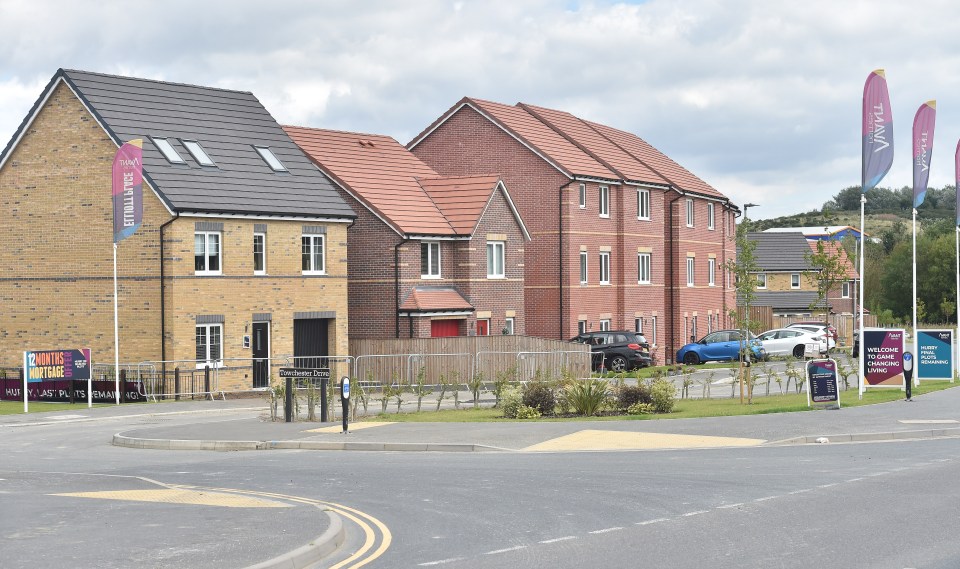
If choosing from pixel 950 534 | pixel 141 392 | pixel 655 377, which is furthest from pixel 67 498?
pixel 141 392

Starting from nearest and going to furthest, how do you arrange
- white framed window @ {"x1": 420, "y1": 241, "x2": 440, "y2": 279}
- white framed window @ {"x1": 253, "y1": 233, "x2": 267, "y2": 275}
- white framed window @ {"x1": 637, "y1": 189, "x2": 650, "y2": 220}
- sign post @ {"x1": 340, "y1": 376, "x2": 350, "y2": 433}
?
sign post @ {"x1": 340, "y1": 376, "x2": 350, "y2": 433} → white framed window @ {"x1": 253, "y1": 233, "x2": 267, "y2": 275} → white framed window @ {"x1": 420, "y1": 241, "x2": 440, "y2": 279} → white framed window @ {"x1": 637, "y1": 189, "x2": 650, "y2": 220}

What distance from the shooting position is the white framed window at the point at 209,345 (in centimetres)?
3959

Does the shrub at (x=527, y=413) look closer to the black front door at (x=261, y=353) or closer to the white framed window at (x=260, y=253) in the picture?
the black front door at (x=261, y=353)

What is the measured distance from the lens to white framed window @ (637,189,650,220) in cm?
6012

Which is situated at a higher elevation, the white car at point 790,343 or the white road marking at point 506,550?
the white car at point 790,343

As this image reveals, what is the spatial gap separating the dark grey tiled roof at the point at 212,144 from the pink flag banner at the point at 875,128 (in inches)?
784

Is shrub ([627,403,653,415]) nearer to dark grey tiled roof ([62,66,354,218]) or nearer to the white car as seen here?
dark grey tiled roof ([62,66,354,218])

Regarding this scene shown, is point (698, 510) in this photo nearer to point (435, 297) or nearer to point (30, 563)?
point (30, 563)

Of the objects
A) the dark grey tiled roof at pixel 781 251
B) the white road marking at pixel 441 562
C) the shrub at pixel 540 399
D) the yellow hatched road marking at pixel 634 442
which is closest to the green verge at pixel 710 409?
the shrub at pixel 540 399

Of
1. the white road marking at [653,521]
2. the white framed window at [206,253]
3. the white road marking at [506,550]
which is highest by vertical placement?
the white framed window at [206,253]

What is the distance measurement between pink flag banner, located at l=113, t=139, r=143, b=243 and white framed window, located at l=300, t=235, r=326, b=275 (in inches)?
296

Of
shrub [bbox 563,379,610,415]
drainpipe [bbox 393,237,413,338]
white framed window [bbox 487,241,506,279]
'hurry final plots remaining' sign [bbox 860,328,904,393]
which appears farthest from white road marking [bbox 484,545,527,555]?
white framed window [bbox 487,241,506,279]

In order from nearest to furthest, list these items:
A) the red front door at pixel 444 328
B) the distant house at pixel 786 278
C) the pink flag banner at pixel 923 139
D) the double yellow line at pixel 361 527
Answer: the double yellow line at pixel 361 527, the pink flag banner at pixel 923 139, the red front door at pixel 444 328, the distant house at pixel 786 278

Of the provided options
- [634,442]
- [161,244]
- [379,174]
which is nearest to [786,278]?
[379,174]
